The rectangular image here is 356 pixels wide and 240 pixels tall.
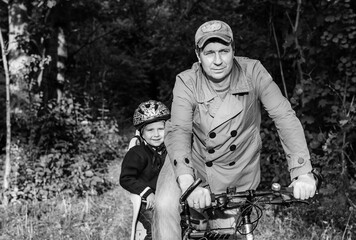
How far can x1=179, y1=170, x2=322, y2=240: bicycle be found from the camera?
2.88m

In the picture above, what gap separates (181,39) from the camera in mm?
12203

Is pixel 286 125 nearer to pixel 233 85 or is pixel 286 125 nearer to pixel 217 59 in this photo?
pixel 233 85

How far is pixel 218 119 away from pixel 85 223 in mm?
3704

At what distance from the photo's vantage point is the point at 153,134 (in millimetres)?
5309

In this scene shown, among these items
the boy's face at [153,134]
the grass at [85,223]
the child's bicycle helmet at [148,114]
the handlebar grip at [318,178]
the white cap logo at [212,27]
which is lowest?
the grass at [85,223]

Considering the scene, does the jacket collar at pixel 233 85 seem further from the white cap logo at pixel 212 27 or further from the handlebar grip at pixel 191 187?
the handlebar grip at pixel 191 187

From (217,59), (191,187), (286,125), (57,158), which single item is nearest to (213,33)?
(217,59)

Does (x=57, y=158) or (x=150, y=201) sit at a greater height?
(x=57, y=158)

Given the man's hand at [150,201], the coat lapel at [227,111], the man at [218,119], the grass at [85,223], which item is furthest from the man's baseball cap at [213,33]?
the grass at [85,223]

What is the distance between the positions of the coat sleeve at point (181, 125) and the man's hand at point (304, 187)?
73cm

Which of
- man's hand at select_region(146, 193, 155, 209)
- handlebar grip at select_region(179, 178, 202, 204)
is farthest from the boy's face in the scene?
handlebar grip at select_region(179, 178, 202, 204)

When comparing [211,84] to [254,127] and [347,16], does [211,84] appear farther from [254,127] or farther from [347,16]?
[347,16]

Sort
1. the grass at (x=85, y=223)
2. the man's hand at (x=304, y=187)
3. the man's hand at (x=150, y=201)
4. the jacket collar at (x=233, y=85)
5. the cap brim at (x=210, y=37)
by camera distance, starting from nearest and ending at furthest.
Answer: the man's hand at (x=304, y=187) → the cap brim at (x=210, y=37) → the jacket collar at (x=233, y=85) → the man's hand at (x=150, y=201) → the grass at (x=85, y=223)

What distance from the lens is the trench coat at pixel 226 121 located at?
340 centimetres
